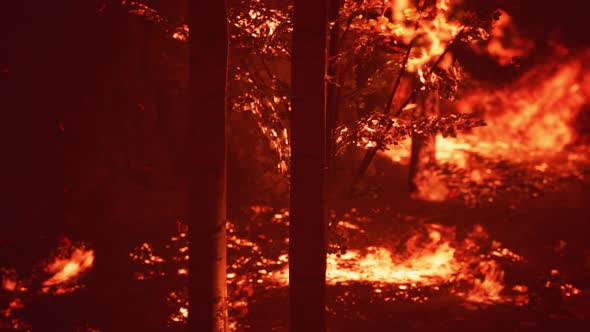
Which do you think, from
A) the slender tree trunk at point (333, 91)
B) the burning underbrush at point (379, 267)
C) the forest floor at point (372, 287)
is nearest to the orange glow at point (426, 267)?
the burning underbrush at point (379, 267)

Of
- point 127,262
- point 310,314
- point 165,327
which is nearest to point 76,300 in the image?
point 127,262

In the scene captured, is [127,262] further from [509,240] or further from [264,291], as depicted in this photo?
[509,240]

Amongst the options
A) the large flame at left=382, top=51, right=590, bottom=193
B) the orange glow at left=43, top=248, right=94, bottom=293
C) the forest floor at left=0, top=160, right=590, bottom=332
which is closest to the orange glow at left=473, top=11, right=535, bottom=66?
the large flame at left=382, top=51, right=590, bottom=193

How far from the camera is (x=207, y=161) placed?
3590mm

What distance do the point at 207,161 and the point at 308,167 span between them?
0.81 m

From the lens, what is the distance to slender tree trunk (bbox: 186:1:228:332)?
3373mm

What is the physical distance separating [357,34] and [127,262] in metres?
6.14

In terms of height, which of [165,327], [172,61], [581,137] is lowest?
[165,327]

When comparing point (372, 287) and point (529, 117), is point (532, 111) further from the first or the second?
point (372, 287)

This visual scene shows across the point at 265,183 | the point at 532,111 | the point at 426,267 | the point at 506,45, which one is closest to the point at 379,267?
the point at 426,267

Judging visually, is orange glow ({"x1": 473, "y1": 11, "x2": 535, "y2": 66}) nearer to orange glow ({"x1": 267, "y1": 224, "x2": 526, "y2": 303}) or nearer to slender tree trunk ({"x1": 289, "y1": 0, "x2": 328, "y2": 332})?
orange glow ({"x1": 267, "y1": 224, "x2": 526, "y2": 303})

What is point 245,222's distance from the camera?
10.4m

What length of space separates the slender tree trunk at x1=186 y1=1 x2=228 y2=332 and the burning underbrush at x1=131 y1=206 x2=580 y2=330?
1.96 meters

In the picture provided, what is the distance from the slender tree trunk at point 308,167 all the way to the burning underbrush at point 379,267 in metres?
1.97
